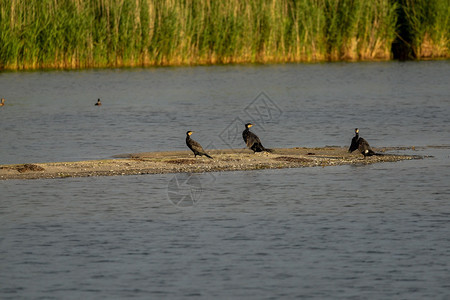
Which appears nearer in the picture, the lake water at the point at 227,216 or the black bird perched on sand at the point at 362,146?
the lake water at the point at 227,216

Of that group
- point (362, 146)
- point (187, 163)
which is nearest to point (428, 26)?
point (362, 146)

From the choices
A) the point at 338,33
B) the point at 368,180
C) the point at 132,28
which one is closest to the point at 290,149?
the point at 368,180

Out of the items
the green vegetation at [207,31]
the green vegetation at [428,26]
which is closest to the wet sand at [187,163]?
the green vegetation at [207,31]

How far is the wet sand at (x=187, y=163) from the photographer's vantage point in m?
15.5

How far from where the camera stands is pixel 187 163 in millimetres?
16188

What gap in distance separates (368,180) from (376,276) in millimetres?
5797

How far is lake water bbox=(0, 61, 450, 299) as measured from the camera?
30.3 feet

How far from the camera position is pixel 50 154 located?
59.6ft

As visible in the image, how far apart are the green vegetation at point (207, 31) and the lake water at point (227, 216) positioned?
9.38 metres

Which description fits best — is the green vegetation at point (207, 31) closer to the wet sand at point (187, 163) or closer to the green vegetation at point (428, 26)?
the green vegetation at point (428, 26)

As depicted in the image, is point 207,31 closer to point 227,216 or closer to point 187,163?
point 187,163

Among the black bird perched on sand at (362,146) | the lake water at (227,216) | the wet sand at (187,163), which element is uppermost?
the black bird perched on sand at (362,146)

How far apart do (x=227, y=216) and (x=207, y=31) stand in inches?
1014

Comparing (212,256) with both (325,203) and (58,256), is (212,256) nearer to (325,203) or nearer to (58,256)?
(58,256)
